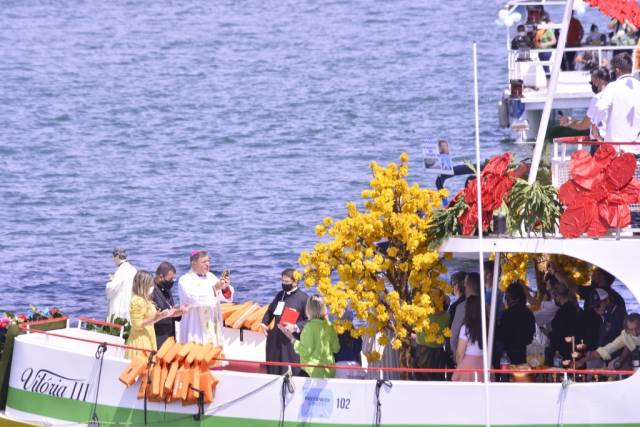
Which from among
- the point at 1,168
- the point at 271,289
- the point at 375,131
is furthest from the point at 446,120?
the point at 271,289

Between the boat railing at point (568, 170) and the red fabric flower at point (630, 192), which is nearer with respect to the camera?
the red fabric flower at point (630, 192)

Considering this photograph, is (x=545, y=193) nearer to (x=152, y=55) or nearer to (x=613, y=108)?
(x=613, y=108)

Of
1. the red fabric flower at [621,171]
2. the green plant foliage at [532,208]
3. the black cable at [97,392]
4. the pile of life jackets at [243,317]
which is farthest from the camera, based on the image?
the pile of life jackets at [243,317]

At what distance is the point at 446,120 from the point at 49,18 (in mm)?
27241

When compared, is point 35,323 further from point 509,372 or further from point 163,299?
point 509,372

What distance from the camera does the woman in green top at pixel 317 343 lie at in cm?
1514

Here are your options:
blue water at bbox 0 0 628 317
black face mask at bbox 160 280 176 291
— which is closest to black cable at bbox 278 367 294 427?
black face mask at bbox 160 280 176 291

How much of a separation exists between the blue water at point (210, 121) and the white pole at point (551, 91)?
12.6 meters

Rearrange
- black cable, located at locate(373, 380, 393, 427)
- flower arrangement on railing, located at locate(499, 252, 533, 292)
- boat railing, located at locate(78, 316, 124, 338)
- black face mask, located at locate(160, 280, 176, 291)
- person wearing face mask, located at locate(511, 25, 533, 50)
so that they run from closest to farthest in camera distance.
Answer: black cable, located at locate(373, 380, 393, 427), flower arrangement on railing, located at locate(499, 252, 533, 292), black face mask, located at locate(160, 280, 176, 291), boat railing, located at locate(78, 316, 124, 338), person wearing face mask, located at locate(511, 25, 533, 50)

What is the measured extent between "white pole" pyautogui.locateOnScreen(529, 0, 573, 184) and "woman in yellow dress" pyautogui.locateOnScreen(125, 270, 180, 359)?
12.4 ft

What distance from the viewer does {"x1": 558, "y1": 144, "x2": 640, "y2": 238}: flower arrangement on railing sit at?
1420 centimetres

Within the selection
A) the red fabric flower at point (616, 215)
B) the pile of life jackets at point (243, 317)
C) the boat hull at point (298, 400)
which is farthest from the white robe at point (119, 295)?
the red fabric flower at point (616, 215)

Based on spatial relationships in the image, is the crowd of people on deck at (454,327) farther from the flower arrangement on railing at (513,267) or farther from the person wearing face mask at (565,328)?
the flower arrangement on railing at (513,267)

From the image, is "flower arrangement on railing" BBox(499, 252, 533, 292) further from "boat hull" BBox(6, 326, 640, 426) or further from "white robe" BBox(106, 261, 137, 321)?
→ "white robe" BBox(106, 261, 137, 321)
